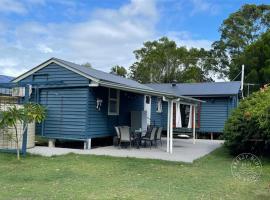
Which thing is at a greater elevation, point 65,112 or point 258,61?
point 258,61

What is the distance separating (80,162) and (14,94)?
17.2 ft

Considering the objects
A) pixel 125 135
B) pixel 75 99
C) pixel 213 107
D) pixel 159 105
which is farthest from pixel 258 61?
pixel 75 99

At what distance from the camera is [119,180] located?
25.7 ft

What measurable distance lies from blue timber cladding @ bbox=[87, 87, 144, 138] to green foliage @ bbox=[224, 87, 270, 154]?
15.2 ft

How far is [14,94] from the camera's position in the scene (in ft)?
46.1

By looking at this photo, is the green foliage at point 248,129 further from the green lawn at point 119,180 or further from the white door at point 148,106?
the white door at point 148,106

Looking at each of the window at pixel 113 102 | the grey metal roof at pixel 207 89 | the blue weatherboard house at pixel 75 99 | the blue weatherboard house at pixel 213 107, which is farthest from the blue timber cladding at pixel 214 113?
the blue weatherboard house at pixel 75 99

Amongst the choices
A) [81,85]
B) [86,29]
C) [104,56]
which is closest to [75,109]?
[81,85]

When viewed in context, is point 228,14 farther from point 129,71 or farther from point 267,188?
point 267,188

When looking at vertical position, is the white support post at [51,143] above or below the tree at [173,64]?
below

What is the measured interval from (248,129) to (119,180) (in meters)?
5.73

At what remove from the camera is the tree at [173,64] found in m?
43.6

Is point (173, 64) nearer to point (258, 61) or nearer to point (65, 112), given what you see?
point (258, 61)

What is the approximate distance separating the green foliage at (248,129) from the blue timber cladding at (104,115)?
4640mm
